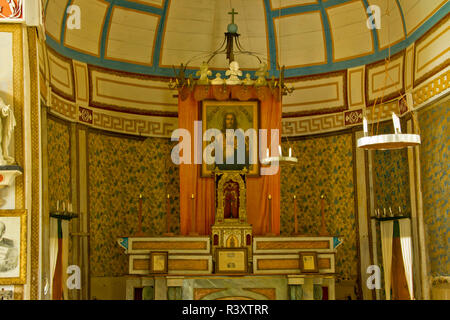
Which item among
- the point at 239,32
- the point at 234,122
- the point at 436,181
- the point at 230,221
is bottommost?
the point at 230,221

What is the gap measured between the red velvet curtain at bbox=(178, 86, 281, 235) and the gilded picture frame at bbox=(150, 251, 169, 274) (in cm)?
109

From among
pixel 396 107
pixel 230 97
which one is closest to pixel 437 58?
pixel 396 107

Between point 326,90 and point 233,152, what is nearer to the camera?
point 233,152

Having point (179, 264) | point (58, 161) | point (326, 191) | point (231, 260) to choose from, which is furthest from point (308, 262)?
point (58, 161)

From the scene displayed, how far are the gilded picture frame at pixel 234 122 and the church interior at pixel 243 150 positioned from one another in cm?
3

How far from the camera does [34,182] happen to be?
9125 millimetres

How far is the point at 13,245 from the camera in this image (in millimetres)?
8875

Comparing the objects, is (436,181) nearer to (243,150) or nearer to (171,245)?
(243,150)

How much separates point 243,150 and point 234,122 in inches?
25.3

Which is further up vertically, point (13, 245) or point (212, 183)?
point (212, 183)
